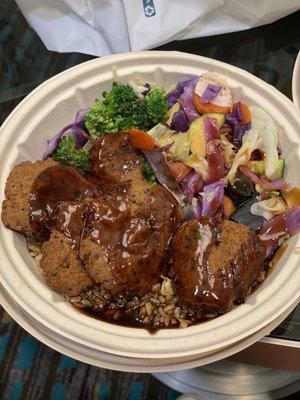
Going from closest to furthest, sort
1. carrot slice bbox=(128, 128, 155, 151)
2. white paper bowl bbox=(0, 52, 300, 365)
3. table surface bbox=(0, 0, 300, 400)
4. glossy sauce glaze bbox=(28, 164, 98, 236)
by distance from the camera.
A: white paper bowl bbox=(0, 52, 300, 365)
glossy sauce glaze bbox=(28, 164, 98, 236)
carrot slice bbox=(128, 128, 155, 151)
table surface bbox=(0, 0, 300, 400)

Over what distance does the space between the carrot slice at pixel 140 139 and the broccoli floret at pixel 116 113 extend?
7 centimetres

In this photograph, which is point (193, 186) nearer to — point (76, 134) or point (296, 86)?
point (76, 134)

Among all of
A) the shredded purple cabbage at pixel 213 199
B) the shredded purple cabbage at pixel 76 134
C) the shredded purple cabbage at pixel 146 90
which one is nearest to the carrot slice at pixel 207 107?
the shredded purple cabbage at pixel 146 90

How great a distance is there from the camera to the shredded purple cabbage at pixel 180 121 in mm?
2408

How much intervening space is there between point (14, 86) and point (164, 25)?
0.95 m

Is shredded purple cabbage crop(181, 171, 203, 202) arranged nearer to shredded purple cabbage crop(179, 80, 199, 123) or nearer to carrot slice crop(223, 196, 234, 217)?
carrot slice crop(223, 196, 234, 217)

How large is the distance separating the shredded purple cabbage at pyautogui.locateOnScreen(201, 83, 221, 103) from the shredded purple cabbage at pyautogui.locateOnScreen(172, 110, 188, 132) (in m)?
0.11

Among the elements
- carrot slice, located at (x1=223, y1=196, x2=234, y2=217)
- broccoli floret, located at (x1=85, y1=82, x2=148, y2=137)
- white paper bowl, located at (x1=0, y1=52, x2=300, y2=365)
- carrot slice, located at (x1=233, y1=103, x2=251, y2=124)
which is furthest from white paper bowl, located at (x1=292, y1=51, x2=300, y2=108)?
broccoli floret, located at (x1=85, y1=82, x2=148, y2=137)

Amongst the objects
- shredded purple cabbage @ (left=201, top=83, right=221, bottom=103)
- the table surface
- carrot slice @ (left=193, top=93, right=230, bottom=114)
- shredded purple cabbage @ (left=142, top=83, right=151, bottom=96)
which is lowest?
the table surface

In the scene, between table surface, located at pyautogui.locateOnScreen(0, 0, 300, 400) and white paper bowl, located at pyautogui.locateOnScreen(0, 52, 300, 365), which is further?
table surface, located at pyautogui.locateOnScreen(0, 0, 300, 400)

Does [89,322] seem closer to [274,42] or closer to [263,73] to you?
[263,73]

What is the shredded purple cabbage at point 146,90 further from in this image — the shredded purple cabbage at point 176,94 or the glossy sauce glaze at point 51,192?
the glossy sauce glaze at point 51,192

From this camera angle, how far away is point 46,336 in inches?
83.3

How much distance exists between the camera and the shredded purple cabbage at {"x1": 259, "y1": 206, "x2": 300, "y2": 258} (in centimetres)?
217
